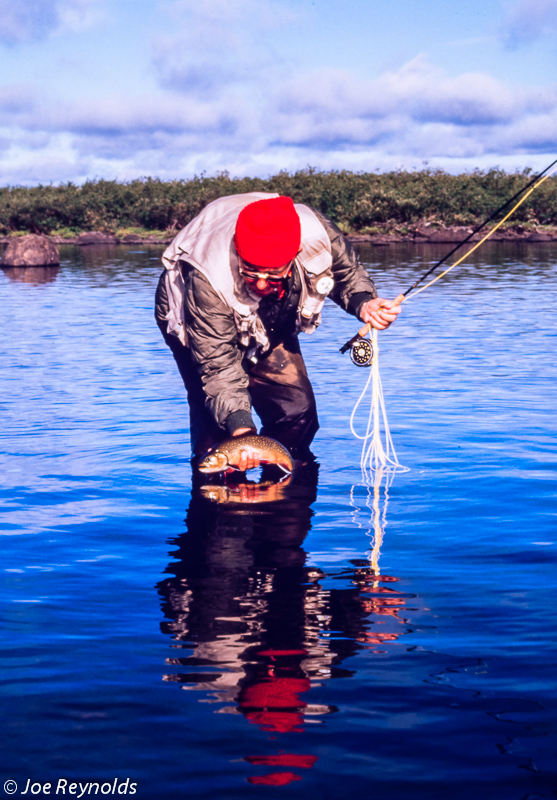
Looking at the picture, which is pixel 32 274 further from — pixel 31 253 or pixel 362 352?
pixel 362 352

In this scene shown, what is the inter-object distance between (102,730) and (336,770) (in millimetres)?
885

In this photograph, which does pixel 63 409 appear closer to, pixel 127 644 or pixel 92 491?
pixel 92 491

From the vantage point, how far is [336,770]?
3148 millimetres

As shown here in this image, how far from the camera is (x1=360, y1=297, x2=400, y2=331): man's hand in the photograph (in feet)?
19.5

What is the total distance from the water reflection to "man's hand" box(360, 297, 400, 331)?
22543 mm

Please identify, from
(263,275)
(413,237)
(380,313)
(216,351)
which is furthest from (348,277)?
(413,237)

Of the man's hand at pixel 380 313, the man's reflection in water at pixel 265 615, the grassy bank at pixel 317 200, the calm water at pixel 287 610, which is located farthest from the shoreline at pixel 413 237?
the man's reflection in water at pixel 265 615

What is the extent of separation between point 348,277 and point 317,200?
5269cm

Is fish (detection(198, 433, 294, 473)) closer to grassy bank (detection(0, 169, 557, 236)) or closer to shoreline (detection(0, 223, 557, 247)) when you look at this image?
shoreline (detection(0, 223, 557, 247))

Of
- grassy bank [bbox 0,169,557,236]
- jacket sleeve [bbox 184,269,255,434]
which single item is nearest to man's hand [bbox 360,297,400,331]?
jacket sleeve [bbox 184,269,255,434]

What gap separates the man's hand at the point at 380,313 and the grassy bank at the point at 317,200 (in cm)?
4729

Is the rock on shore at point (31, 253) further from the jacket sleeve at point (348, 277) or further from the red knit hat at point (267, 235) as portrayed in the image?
the red knit hat at point (267, 235)

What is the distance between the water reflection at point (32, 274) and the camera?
28.6 metres

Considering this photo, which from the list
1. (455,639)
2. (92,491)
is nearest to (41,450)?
(92,491)
